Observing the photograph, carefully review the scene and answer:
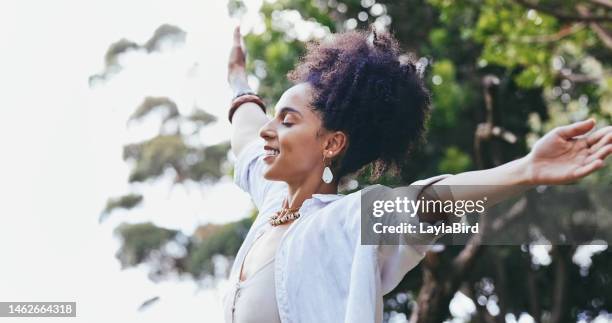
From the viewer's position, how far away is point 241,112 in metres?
3.04

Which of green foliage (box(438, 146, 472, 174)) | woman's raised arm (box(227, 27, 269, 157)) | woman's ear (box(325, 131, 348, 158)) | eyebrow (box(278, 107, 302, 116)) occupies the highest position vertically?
green foliage (box(438, 146, 472, 174))

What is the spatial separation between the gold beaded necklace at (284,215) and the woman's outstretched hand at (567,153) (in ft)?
2.34

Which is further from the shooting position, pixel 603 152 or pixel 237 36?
pixel 237 36

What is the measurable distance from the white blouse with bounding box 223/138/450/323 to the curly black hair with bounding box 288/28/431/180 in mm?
158

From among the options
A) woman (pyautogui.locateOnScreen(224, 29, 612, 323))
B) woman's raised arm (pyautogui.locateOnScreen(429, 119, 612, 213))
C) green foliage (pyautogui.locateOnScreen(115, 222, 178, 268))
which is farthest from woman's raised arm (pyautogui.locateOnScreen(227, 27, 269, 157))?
green foliage (pyautogui.locateOnScreen(115, 222, 178, 268))

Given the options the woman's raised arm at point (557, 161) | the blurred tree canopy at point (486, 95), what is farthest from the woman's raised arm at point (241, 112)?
the blurred tree canopy at point (486, 95)

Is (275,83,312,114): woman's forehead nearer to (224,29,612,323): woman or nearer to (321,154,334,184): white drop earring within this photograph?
(224,29,612,323): woman

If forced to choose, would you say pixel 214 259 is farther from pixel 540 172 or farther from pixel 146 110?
pixel 540 172

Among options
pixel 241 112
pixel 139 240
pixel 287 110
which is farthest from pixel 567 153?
pixel 139 240

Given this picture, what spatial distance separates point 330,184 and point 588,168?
2.50ft

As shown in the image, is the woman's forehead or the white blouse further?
the woman's forehead

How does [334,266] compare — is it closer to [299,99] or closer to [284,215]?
[284,215]

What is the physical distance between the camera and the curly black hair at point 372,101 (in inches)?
94.4

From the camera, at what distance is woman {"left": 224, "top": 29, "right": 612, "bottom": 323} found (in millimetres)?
2141
